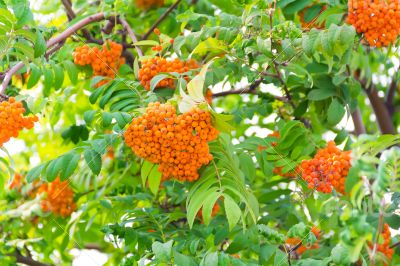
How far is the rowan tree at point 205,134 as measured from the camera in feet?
7.02

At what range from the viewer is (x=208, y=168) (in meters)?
2.37

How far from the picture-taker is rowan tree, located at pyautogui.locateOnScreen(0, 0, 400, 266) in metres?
2.14

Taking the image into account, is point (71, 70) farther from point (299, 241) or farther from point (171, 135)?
point (299, 241)

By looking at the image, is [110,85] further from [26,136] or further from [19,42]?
[26,136]

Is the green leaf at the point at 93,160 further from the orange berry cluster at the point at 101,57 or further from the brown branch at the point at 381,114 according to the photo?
the brown branch at the point at 381,114

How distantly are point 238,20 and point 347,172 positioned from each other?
0.65 meters

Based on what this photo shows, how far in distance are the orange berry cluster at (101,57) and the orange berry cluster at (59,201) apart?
735 millimetres

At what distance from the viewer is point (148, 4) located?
356cm

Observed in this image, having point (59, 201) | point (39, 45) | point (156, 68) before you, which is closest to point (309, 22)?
point (156, 68)

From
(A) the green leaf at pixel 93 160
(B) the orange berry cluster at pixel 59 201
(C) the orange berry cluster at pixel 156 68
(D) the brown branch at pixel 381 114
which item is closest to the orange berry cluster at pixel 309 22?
(C) the orange berry cluster at pixel 156 68

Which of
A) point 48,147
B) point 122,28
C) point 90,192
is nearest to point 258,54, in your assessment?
point 122,28

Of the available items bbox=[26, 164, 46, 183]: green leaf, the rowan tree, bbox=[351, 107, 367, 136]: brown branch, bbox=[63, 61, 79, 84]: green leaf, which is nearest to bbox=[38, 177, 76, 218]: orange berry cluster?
the rowan tree

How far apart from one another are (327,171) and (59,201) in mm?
1445

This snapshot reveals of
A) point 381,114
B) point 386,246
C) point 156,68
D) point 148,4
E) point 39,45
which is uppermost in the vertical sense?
point 39,45
